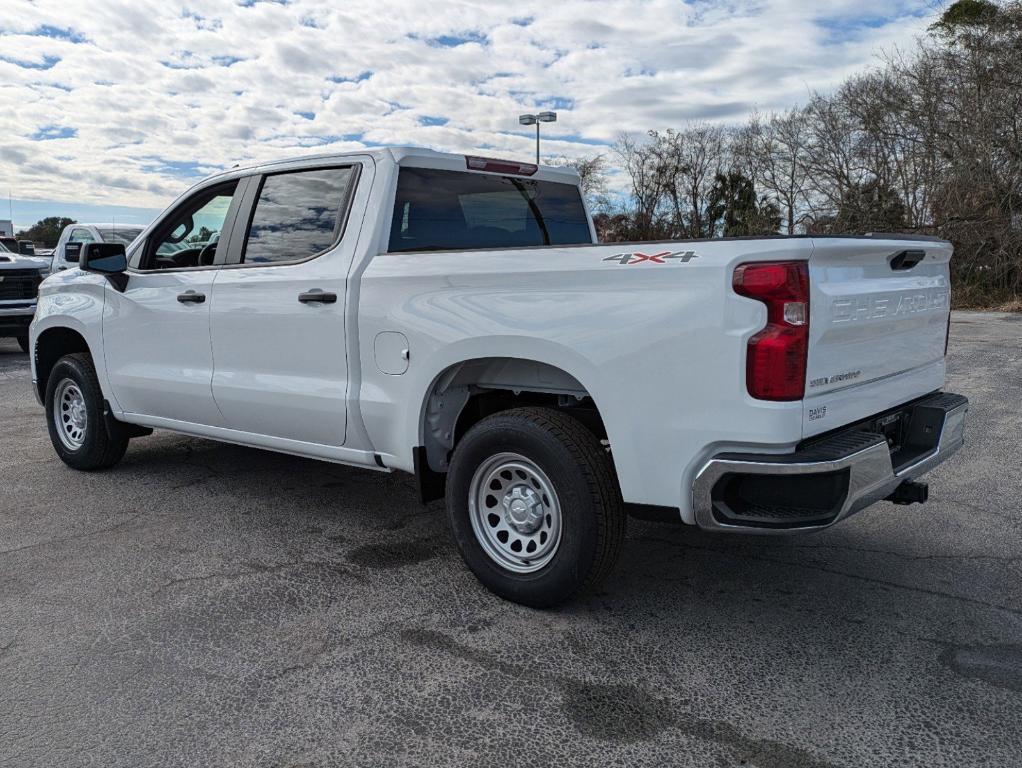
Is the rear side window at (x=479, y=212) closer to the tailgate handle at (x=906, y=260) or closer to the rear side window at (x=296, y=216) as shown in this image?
the rear side window at (x=296, y=216)

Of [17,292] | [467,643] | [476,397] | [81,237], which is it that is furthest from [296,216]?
[81,237]

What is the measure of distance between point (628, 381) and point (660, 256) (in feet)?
1.56

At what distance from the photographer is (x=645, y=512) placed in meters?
3.29

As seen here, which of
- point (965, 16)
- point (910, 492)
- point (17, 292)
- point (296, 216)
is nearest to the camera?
point (910, 492)

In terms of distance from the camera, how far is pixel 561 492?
344 centimetres

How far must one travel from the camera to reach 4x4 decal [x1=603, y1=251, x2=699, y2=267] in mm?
3047

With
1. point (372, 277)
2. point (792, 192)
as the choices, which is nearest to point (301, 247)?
point (372, 277)

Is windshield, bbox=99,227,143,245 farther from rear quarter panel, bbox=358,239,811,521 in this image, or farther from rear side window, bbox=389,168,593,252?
rear quarter panel, bbox=358,239,811,521

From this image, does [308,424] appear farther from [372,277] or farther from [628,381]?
[628,381]

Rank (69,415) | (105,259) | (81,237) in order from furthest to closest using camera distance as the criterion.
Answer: (81,237)
(69,415)
(105,259)

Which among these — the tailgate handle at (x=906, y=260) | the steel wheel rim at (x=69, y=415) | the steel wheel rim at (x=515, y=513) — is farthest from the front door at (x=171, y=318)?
the tailgate handle at (x=906, y=260)

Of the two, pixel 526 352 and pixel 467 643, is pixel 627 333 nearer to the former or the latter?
pixel 526 352

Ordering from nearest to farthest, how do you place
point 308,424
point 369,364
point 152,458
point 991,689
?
point 991,689
point 369,364
point 308,424
point 152,458

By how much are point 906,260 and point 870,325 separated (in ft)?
1.37
